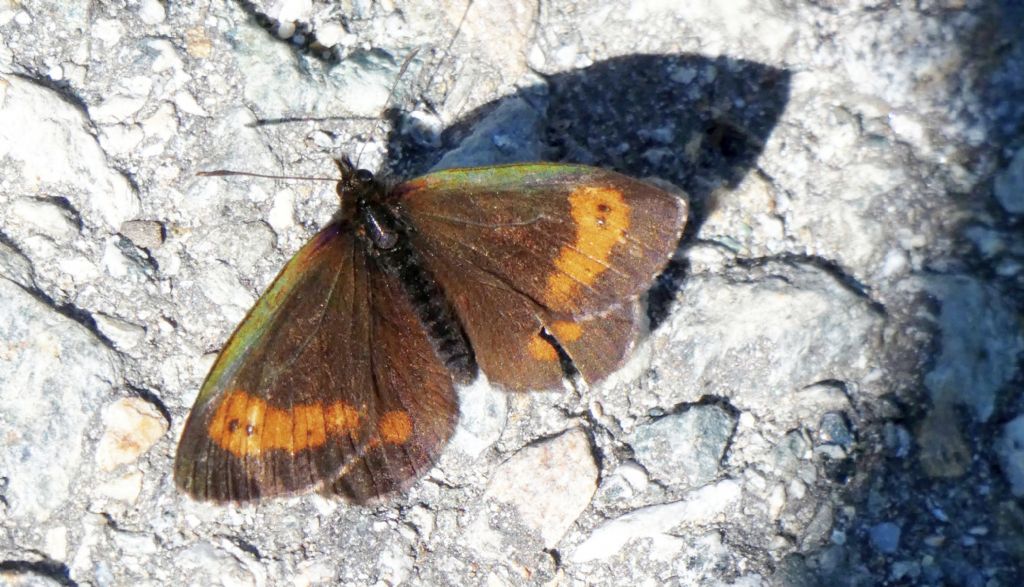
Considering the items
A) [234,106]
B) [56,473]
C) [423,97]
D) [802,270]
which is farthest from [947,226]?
[56,473]

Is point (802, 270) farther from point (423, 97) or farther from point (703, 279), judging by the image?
point (423, 97)

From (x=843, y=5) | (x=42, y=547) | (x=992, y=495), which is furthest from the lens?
(x=843, y=5)

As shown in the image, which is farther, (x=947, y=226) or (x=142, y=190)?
(x=142, y=190)

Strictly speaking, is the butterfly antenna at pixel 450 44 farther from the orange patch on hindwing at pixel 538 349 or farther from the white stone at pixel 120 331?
the white stone at pixel 120 331

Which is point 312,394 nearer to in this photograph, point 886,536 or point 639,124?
point 639,124

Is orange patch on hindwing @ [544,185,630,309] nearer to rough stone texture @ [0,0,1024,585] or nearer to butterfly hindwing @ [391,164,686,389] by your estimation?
butterfly hindwing @ [391,164,686,389]

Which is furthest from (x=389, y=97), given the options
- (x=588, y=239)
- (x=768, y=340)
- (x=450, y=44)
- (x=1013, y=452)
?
(x=1013, y=452)

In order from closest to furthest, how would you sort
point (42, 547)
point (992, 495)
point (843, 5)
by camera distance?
point (992, 495) → point (42, 547) → point (843, 5)

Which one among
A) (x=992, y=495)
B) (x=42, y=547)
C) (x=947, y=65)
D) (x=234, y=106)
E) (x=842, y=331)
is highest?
(x=234, y=106)

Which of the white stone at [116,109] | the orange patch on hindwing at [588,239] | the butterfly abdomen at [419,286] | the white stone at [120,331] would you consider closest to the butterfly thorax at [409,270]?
the butterfly abdomen at [419,286]
